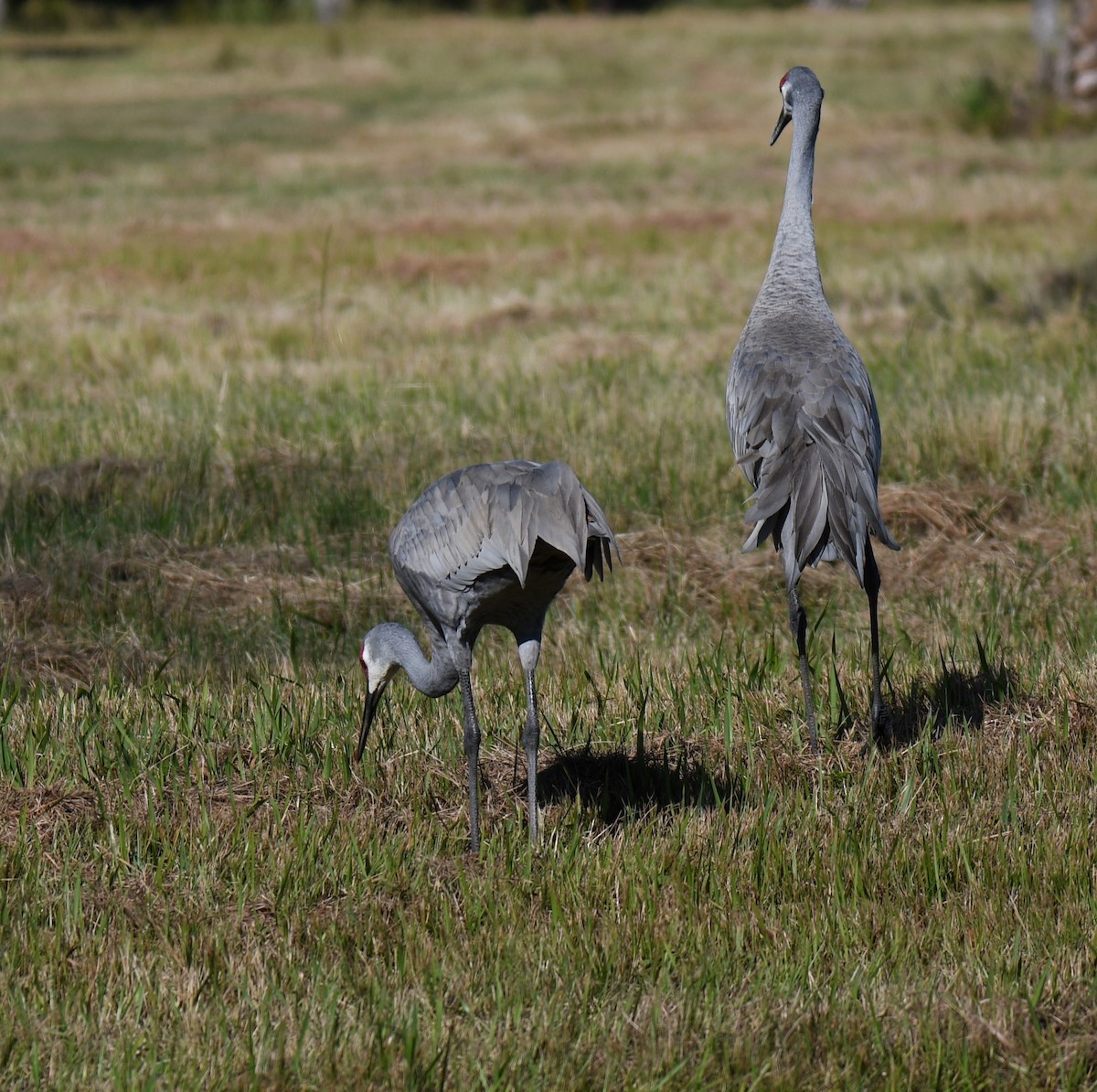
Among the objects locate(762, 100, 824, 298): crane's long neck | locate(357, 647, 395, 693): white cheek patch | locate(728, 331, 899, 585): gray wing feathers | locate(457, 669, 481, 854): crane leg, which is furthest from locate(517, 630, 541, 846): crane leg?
locate(762, 100, 824, 298): crane's long neck

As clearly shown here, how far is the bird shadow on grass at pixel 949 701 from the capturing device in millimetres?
5254

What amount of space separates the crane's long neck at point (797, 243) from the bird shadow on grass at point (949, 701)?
147 centimetres

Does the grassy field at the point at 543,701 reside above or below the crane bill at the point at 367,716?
below

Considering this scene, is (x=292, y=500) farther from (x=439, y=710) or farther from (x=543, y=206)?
(x=543, y=206)

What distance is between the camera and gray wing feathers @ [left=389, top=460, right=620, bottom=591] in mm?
4230

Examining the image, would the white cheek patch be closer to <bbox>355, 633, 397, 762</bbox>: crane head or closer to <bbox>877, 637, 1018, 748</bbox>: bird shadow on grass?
<bbox>355, 633, 397, 762</bbox>: crane head

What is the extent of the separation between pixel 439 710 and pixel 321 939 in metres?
1.67

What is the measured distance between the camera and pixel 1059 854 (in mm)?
4289

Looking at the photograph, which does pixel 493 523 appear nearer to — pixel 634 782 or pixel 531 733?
pixel 531 733

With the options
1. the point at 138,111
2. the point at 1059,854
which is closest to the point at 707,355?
the point at 1059,854

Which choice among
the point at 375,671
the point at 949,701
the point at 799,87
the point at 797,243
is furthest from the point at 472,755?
the point at 799,87

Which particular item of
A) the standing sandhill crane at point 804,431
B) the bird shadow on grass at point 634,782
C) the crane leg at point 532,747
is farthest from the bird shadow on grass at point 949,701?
the crane leg at point 532,747

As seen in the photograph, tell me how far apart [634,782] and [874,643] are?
0.91 meters

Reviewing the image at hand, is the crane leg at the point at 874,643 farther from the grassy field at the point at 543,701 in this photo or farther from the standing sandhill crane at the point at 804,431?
the grassy field at the point at 543,701
